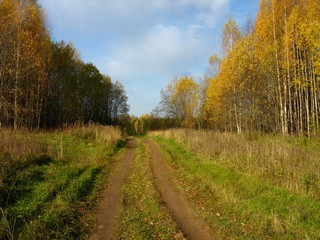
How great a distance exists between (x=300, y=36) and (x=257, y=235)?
58.1 ft

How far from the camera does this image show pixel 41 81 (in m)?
28.2

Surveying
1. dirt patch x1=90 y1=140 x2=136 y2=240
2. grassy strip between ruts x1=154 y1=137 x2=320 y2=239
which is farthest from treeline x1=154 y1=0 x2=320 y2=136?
dirt patch x1=90 y1=140 x2=136 y2=240

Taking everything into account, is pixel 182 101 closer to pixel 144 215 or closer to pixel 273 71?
pixel 273 71

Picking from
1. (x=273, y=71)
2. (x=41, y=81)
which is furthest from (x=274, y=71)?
(x=41, y=81)

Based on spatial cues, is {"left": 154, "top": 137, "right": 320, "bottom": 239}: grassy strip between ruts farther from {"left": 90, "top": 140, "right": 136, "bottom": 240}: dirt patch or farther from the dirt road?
{"left": 90, "top": 140, "right": 136, "bottom": 240}: dirt patch

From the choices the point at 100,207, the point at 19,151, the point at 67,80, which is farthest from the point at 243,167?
the point at 67,80

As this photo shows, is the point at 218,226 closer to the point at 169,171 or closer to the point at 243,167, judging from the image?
the point at 243,167

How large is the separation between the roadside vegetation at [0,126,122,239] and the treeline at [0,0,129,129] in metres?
9.31

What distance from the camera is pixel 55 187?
845 cm

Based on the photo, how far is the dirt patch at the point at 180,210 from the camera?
239 inches

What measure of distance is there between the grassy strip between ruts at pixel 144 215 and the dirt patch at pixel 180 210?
0.24m

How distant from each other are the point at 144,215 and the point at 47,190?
3216mm

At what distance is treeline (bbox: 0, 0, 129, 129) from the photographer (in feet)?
70.0

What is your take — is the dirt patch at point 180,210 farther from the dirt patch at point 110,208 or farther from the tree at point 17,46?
the tree at point 17,46
